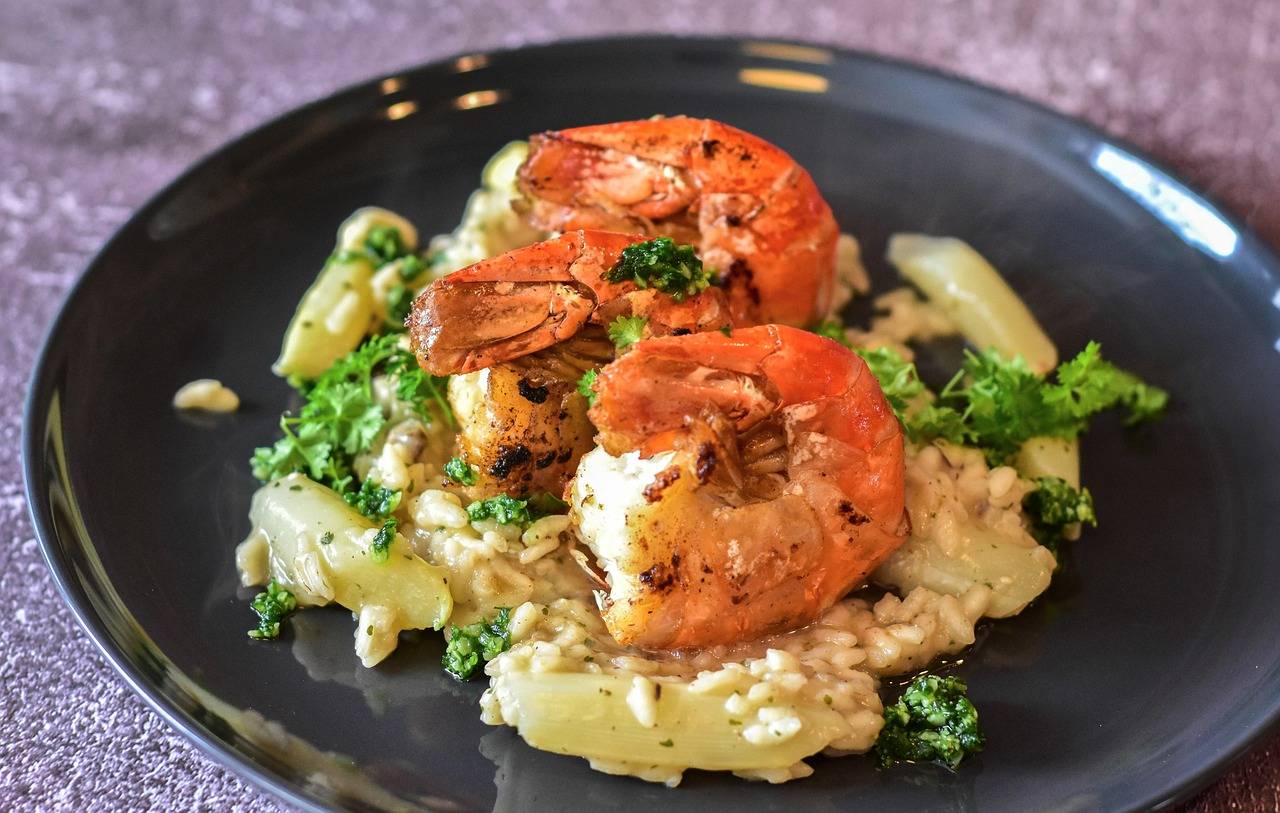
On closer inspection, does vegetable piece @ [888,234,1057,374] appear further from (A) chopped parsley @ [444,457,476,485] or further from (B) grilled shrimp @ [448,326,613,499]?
(A) chopped parsley @ [444,457,476,485]

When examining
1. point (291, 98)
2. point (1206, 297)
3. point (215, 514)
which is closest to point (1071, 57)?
point (1206, 297)

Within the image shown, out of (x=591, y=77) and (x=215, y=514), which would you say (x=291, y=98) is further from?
(x=215, y=514)

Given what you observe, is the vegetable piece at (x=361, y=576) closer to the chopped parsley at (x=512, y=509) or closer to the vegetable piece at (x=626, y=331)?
the chopped parsley at (x=512, y=509)

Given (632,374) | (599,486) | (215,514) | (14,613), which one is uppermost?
(632,374)

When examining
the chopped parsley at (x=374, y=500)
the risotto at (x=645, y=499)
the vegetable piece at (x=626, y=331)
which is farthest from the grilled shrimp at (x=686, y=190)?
the chopped parsley at (x=374, y=500)

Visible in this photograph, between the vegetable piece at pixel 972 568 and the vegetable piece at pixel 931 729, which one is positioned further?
the vegetable piece at pixel 972 568

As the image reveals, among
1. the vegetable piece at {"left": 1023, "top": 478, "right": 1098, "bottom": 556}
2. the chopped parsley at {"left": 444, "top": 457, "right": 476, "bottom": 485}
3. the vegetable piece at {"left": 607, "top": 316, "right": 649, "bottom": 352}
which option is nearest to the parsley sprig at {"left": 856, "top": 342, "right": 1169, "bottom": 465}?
the vegetable piece at {"left": 1023, "top": 478, "right": 1098, "bottom": 556}
